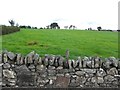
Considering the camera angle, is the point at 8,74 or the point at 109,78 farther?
the point at 109,78

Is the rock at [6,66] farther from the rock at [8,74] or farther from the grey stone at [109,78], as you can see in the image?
the grey stone at [109,78]

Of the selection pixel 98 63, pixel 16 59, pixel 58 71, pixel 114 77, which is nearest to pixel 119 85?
pixel 114 77

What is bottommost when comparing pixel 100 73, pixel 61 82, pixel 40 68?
pixel 61 82

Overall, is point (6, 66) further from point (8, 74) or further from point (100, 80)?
point (100, 80)

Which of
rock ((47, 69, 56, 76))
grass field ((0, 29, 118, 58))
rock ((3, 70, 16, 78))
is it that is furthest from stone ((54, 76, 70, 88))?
grass field ((0, 29, 118, 58))

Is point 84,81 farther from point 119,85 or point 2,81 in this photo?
point 2,81

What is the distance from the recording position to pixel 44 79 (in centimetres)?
1055

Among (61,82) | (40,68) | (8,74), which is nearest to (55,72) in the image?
(61,82)

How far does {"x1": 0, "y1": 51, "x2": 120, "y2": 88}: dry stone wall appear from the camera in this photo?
1039 cm

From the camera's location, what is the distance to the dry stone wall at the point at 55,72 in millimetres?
10391

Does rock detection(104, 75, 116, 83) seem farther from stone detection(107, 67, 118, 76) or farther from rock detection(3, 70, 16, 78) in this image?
rock detection(3, 70, 16, 78)

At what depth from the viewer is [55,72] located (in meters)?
10.6

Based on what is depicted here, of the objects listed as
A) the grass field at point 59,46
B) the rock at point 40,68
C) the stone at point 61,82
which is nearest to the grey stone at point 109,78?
the stone at point 61,82

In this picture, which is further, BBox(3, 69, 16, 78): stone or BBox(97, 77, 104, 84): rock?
BBox(97, 77, 104, 84): rock
